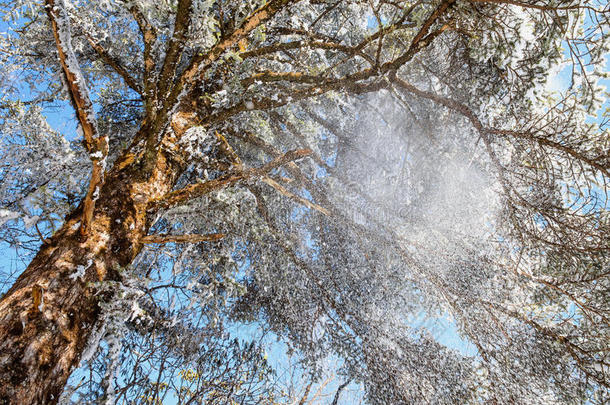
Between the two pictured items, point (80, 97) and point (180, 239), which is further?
point (180, 239)

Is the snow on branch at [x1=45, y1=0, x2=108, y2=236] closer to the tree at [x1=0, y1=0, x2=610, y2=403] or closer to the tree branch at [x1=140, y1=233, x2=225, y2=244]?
the tree at [x1=0, y1=0, x2=610, y2=403]

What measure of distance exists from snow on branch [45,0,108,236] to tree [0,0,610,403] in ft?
0.04

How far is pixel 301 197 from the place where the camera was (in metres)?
4.20

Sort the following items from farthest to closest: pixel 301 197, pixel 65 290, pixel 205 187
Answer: pixel 301 197, pixel 205 187, pixel 65 290

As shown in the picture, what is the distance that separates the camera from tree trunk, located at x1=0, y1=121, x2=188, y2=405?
1.59 m

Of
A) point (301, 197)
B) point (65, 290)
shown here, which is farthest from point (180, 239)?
point (301, 197)

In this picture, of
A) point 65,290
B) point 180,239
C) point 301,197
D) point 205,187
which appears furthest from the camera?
point 301,197

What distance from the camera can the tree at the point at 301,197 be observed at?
2094 millimetres

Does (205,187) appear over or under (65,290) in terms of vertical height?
over

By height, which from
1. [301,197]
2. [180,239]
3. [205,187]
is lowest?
[180,239]

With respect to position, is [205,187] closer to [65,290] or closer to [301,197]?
[65,290]

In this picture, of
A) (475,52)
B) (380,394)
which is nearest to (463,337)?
(380,394)

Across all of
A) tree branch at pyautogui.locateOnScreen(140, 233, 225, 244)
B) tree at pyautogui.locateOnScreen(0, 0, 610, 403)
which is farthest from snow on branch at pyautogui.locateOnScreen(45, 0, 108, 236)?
tree branch at pyautogui.locateOnScreen(140, 233, 225, 244)

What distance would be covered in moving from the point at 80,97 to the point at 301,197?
2.71 m
